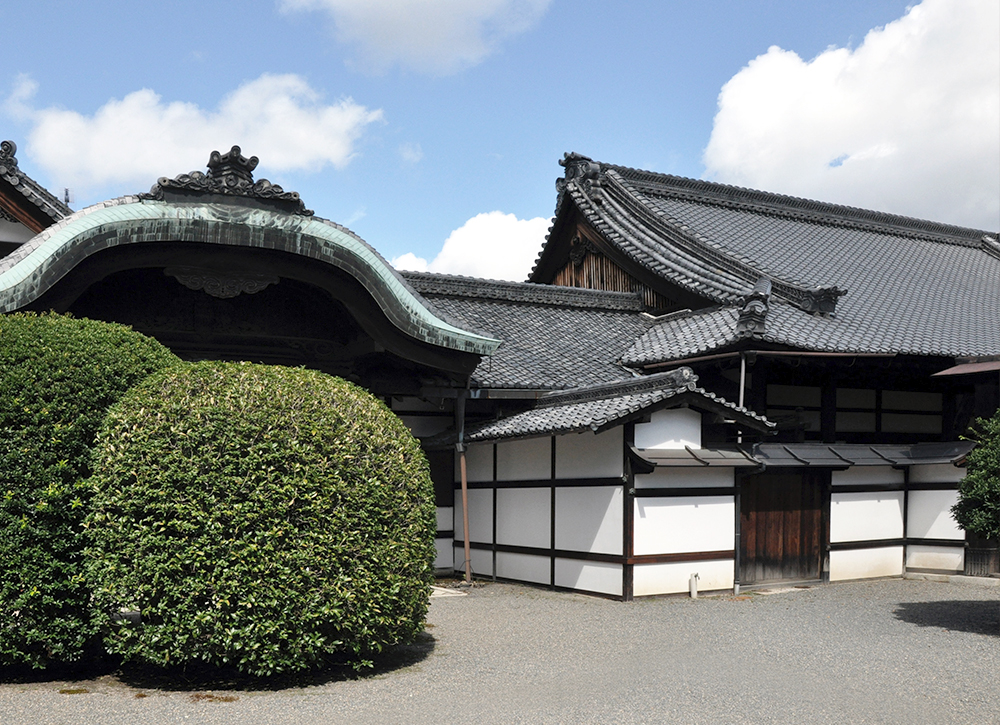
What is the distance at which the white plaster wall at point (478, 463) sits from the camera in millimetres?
14602

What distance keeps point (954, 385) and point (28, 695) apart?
1487 centimetres

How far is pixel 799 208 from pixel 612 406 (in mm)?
13366

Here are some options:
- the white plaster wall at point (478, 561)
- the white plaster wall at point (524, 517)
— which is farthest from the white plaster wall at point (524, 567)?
the white plaster wall at point (478, 561)

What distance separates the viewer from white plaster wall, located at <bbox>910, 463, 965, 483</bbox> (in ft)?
46.6

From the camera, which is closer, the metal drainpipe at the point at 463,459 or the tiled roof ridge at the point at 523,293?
the metal drainpipe at the point at 463,459

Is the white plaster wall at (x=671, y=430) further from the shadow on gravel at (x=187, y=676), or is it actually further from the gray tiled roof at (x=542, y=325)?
the shadow on gravel at (x=187, y=676)

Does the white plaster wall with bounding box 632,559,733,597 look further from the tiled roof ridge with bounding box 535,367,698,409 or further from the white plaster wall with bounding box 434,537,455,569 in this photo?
the white plaster wall with bounding box 434,537,455,569

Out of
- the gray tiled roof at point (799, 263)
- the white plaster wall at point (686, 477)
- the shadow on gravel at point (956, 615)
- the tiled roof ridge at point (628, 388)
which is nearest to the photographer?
the shadow on gravel at point (956, 615)

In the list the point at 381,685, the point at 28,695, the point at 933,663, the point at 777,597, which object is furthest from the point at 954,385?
the point at 28,695

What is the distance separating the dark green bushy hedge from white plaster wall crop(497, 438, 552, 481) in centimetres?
563

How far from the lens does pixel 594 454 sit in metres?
12.3

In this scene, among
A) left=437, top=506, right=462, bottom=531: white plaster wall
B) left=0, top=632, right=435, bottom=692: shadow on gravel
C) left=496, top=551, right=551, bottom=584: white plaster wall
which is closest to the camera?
left=0, top=632, right=435, bottom=692: shadow on gravel

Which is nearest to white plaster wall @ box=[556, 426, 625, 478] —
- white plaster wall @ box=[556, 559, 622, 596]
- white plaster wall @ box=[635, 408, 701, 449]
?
white plaster wall @ box=[635, 408, 701, 449]

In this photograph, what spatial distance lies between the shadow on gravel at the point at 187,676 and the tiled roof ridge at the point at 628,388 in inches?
222
